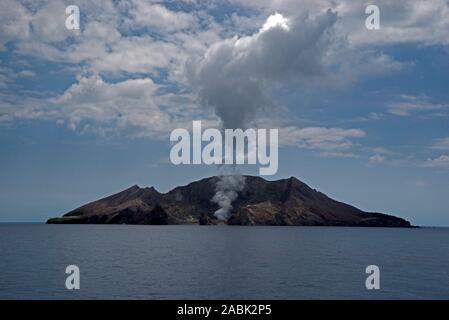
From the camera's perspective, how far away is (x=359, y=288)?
75375 millimetres

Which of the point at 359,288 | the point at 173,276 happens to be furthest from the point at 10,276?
the point at 359,288

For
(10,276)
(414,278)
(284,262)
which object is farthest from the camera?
(284,262)

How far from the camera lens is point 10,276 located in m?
83.8

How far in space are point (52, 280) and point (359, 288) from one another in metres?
55.4
